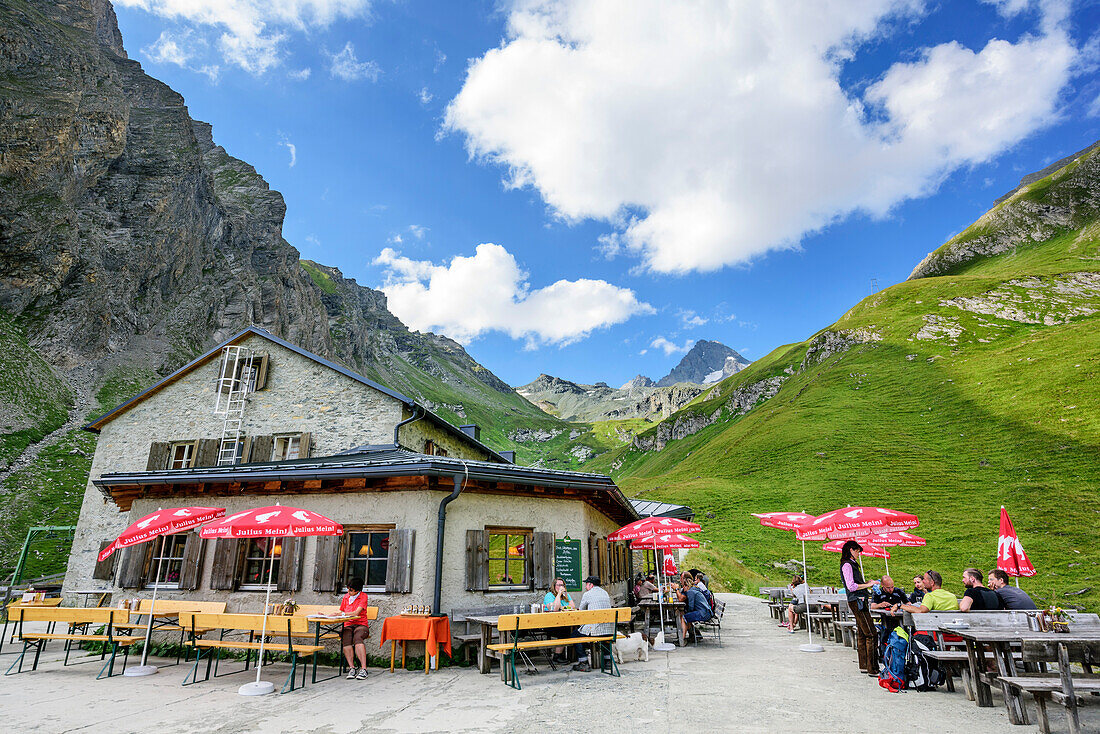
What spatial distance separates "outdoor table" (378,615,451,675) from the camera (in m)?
9.88

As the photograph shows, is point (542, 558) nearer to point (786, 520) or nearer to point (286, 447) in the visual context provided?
point (786, 520)

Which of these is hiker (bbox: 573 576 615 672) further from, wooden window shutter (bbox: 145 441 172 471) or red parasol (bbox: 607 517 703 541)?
wooden window shutter (bbox: 145 441 172 471)

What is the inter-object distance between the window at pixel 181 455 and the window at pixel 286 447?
148 inches

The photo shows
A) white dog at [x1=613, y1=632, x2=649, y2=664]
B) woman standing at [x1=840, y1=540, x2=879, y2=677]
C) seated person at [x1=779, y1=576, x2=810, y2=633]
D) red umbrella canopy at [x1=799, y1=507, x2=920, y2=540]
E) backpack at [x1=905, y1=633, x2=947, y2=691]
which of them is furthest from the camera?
seated person at [x1=779, y1=576, x2=810, y2=633]

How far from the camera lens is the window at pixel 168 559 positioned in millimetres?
13164

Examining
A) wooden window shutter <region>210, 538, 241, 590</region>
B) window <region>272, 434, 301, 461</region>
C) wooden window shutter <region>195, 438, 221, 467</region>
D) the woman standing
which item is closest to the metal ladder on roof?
wooden window shutter <region>195, 438, 221, 467</region>

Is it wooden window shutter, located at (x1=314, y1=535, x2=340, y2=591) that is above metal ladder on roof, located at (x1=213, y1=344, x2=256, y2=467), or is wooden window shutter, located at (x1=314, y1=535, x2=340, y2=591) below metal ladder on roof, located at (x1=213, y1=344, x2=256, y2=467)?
below

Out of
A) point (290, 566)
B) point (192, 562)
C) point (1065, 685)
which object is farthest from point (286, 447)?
point (1065, 685)

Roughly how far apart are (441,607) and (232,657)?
15.4 feet

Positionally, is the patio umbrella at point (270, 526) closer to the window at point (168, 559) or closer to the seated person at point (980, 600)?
the window at point (168, 559)

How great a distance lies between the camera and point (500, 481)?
1163cm

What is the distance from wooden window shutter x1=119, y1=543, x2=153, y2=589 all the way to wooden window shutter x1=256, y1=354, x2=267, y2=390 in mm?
7384

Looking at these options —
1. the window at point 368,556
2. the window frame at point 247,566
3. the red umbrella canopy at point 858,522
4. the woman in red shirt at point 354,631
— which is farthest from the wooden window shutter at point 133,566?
the red umbrella canopy at point 858,522

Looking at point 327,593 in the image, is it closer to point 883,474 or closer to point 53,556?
point 53,556
